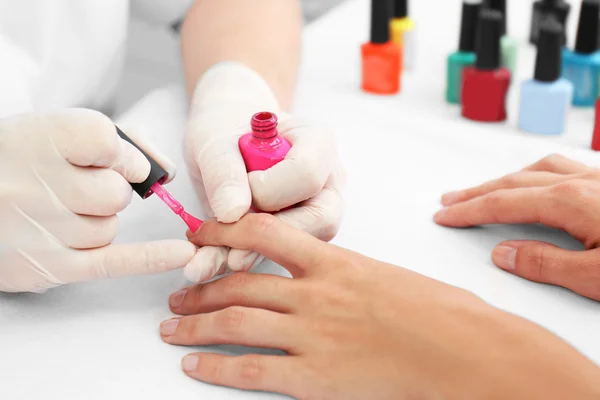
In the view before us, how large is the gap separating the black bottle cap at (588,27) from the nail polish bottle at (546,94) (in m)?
0.09

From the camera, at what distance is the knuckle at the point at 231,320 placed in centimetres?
70

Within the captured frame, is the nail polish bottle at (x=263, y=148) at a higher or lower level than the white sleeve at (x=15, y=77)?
lower

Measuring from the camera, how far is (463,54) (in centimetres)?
122

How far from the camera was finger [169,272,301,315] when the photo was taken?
71cm

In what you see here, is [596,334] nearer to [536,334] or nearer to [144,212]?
[536,334]

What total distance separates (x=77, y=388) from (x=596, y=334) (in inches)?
21.3

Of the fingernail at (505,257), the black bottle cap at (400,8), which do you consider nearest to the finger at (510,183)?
the fingernail at (505,257)

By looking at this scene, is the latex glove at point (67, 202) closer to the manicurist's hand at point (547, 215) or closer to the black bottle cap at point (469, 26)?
the manicurist's hand at point (547, 215)

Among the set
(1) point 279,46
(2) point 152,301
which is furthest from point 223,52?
(2) point 152,301

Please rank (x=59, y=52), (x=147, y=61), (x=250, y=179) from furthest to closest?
1. (x=147, y=61)
2. (x=59, y=52)
3. (x=250, y=179)

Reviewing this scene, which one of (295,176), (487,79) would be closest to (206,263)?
(295,176)

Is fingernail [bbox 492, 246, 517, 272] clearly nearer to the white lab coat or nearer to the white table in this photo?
the white table

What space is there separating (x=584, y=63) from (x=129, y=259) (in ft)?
2.83

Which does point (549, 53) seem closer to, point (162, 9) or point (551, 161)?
point (551, 161)
